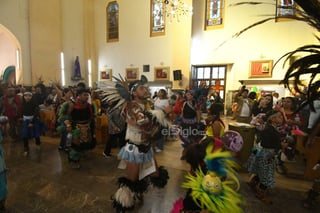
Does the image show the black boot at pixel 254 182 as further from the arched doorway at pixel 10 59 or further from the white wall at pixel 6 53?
the white wall at pixel 6 53

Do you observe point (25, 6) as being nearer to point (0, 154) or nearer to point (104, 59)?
point (104, 59)

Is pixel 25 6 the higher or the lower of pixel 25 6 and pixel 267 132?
the higher

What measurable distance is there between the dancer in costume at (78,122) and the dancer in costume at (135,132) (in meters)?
1.51

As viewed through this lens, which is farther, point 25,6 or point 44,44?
point 44,44

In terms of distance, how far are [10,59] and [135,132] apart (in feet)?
47.0

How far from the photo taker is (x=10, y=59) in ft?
41.2

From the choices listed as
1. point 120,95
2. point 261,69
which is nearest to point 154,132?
point 120,95

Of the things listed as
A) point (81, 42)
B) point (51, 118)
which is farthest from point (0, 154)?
point (81, 42)

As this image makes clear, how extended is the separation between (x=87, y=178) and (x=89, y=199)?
648 millimetres

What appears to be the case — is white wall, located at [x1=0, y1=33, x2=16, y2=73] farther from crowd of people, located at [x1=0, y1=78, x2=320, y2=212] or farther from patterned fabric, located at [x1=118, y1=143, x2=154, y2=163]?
patterned fabric, located at [x1=118, y1=143, x2=154, y2=163]

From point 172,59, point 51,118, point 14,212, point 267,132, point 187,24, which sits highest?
point 187,24

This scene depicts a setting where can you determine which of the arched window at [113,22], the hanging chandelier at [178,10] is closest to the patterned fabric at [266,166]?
the hanging chandelier at [178,10]

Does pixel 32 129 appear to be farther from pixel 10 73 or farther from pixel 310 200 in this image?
pixel 10 73

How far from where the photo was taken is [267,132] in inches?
103
